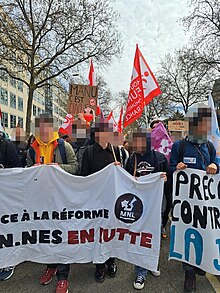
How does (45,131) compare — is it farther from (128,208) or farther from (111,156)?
(128,208)

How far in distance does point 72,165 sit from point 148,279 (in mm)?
1663

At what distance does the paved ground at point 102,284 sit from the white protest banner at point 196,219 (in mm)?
318

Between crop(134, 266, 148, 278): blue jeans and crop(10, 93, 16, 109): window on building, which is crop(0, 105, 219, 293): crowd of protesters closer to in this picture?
crop(134, 266, 148, 278): blue jeans

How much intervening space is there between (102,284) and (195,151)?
1.90 m

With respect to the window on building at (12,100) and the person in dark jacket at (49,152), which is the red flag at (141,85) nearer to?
the person in dark jacket at (49,152)

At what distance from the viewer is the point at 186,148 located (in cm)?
311

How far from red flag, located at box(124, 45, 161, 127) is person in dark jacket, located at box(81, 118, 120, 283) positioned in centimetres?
251

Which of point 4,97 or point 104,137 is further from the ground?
point 4,97

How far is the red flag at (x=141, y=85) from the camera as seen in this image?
5.59 meters

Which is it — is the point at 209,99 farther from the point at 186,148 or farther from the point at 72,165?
the point at 72,165

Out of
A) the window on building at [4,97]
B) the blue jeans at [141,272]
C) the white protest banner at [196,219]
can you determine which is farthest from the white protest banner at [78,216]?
the window on building at [4,97]

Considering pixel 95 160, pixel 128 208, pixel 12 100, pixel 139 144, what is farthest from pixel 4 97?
pixel 128 208

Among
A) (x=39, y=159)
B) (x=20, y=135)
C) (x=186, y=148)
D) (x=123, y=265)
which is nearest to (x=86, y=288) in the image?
(x=123, y=265)

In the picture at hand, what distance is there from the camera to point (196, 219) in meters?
2.96
